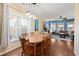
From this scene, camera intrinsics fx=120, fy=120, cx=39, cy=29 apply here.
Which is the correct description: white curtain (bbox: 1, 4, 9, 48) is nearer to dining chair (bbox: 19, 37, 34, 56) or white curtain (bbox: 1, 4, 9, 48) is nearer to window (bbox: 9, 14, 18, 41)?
window (bbox: 9, 14, 18, 41)

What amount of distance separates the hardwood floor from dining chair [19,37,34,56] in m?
0.12

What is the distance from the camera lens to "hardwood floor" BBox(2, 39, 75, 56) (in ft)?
8.82

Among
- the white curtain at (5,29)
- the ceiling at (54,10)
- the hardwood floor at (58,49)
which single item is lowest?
the hardwood floor at (58,49)

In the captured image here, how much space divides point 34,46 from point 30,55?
1.07ft

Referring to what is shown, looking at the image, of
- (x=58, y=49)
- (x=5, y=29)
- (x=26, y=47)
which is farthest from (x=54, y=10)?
(x=5, y=29)

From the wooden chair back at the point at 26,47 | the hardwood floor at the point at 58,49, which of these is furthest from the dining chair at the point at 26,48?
the hardwood floor at the point at 58,49

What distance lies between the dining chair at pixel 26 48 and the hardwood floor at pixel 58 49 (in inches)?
4.9

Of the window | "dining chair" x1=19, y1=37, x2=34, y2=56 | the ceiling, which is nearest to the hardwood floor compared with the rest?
"dining chair" x1=19, y1=37, x2=34, y2=56

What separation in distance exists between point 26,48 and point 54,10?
3.69 feet

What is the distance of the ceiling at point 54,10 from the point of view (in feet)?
8.70

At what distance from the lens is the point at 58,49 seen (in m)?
2.98

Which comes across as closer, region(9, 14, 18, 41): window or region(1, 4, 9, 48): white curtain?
region(9, 14, 18, 41): window

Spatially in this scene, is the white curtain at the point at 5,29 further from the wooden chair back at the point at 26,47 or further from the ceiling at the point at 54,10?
the ceiling at the point at 54,10

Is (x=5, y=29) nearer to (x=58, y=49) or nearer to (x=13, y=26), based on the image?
(x=13, y=26)
